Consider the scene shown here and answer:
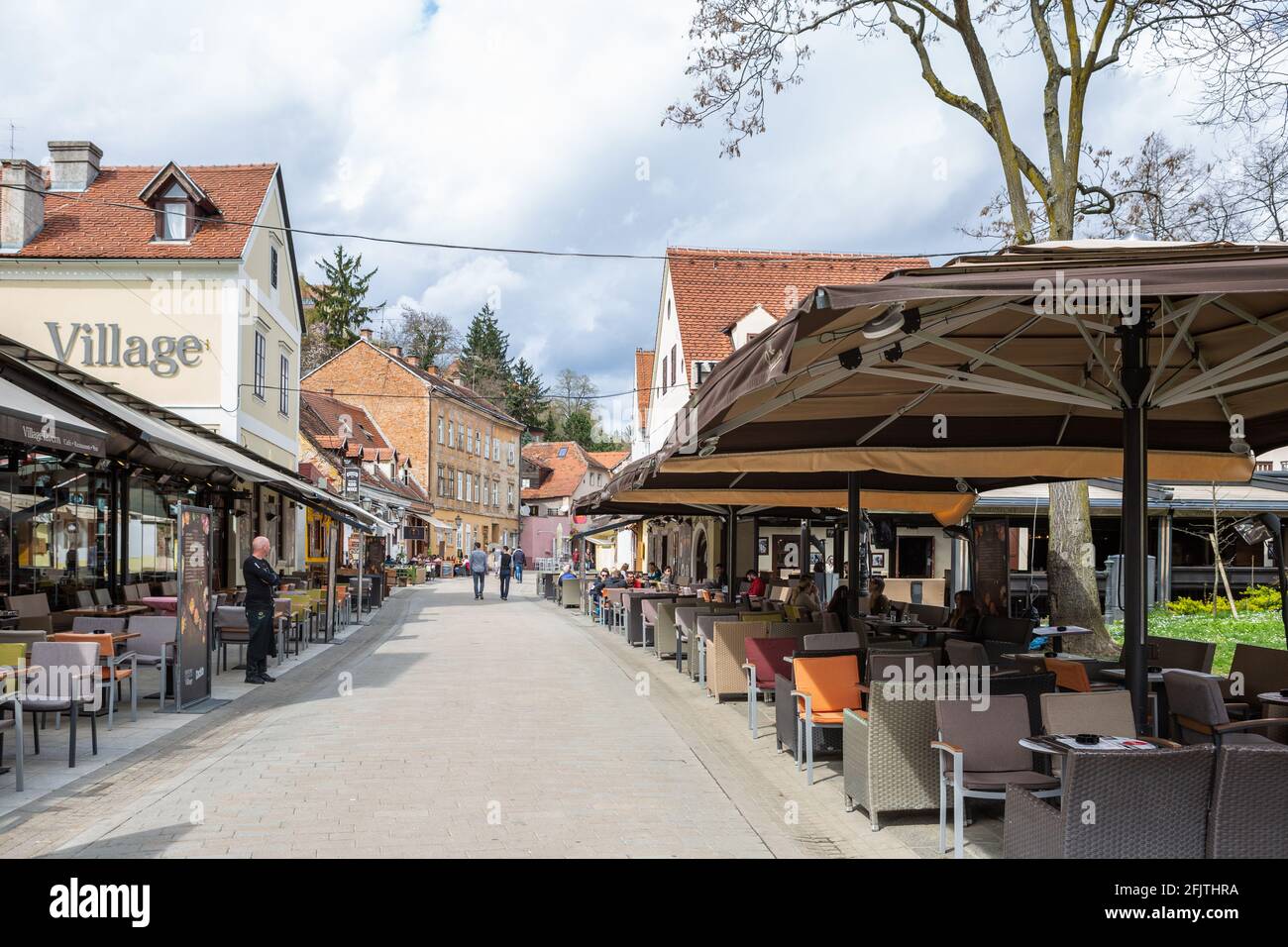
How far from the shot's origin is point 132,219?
88.0ft

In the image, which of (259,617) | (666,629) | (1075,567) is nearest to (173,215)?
(259,617)

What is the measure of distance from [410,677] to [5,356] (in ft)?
19.3

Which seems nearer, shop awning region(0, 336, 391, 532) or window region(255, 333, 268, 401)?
shop awning region(0, 336, 391, 532)

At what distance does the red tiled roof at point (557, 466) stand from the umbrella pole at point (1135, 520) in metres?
82.5

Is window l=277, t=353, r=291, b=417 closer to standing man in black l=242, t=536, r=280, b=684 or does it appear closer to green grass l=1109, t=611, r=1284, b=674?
standing man in black l=242, t=536, r=280, b=684

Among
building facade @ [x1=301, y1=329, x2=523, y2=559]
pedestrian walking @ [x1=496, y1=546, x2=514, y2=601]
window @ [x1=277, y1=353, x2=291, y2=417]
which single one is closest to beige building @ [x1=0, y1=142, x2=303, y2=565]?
window @ [x1=277, y1=353, x2=291, y2=417]

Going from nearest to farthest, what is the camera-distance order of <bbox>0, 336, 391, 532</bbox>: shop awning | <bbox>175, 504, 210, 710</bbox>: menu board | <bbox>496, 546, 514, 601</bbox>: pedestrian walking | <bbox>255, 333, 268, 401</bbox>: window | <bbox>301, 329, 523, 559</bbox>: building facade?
1. <bbox>175, 504, 210, 710</bbox>: menu board
2. <bbox>0, 336, 391, 532</bbox>: shop awning
3. <bbox>255, 333, 268, 401</bbox>: window
4. <bbox>496, 546, 514, 601</bbox>: pedestrian walking
5. <bbox>301, 329, 523, 559</bbox>: building facade

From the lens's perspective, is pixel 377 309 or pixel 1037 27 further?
pixel 377 309

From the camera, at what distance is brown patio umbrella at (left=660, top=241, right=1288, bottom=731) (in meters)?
4.31

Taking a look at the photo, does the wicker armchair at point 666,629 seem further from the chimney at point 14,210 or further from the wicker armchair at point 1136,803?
the chimney at point 14,210

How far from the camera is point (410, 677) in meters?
13.6

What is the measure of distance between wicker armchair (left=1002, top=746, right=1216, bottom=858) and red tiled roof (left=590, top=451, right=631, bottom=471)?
296 feet
